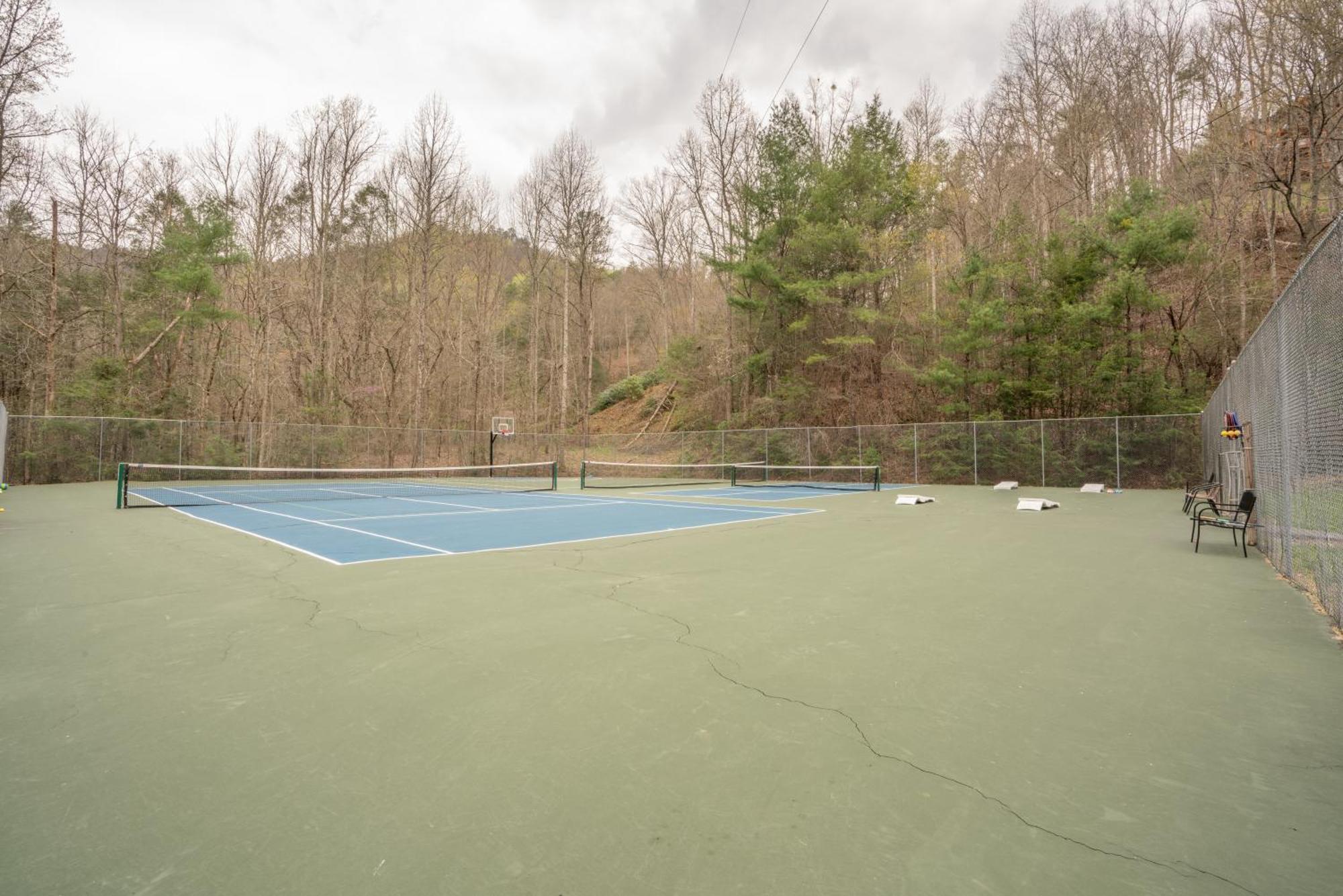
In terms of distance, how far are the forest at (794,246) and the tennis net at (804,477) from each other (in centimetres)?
297

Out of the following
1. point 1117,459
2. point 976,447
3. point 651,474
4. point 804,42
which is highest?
point 804,42

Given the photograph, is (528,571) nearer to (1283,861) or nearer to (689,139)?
(1283,861)

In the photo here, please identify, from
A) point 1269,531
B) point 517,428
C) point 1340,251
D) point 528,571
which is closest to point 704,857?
point 528,571

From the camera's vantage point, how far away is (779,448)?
86.2ft

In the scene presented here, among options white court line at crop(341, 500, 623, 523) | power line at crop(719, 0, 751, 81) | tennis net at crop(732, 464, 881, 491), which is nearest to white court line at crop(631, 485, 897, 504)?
tennis net at crop(732, 464, 881, 491)

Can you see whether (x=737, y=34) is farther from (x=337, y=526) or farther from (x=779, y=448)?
(x=779, y=448)

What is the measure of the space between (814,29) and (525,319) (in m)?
34.6

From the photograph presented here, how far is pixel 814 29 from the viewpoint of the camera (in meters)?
9.90

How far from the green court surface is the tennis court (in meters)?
2.91

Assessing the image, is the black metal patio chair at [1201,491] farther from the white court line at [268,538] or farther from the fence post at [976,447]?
the white court line at [268,538]

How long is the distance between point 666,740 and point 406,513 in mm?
11532

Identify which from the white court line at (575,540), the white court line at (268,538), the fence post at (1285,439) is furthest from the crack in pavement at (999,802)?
the fence post at (1285,439)

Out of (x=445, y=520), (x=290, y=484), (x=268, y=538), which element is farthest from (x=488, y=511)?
(x=290, y=484)

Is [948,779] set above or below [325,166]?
below
